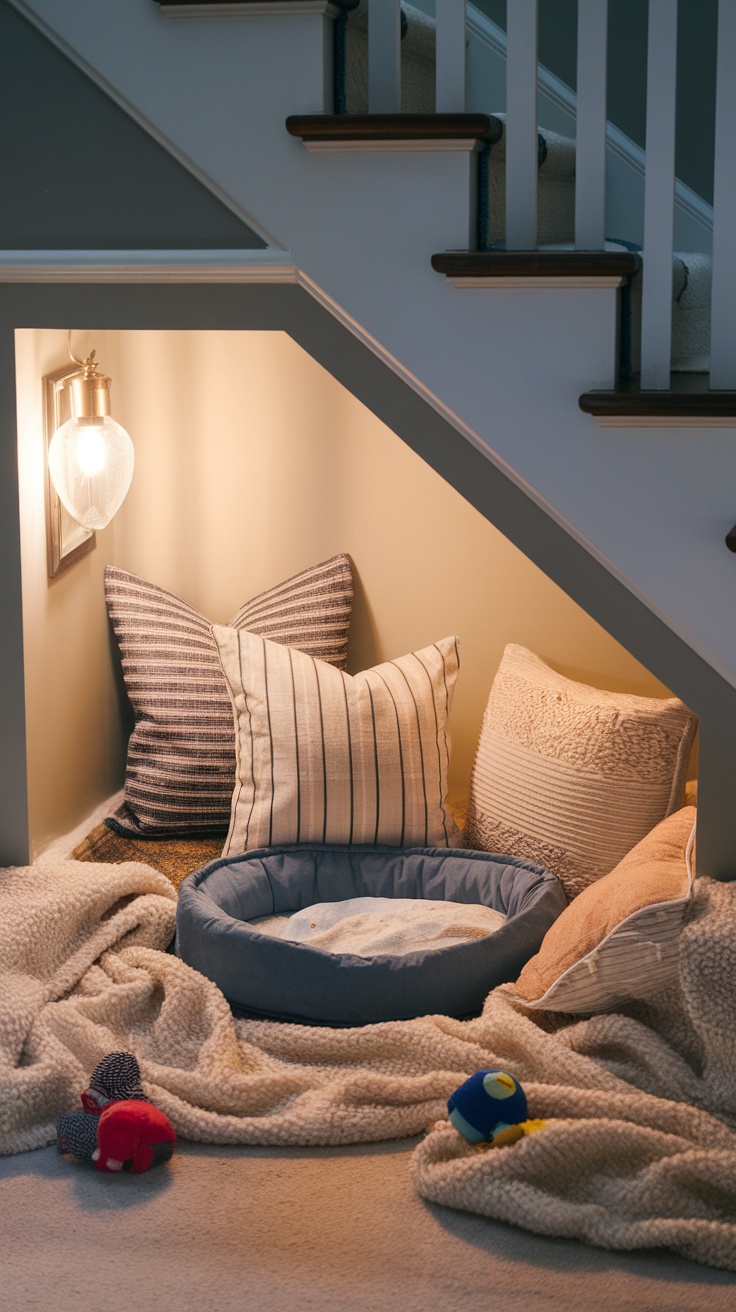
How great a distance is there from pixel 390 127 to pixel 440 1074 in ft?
5.42

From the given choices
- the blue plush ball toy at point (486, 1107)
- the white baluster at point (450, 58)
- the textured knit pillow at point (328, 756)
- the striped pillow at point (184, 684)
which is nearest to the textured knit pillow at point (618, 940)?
the blue plush ball toy at point (486, 1107)

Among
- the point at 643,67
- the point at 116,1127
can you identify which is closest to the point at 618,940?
the point at 116,1127

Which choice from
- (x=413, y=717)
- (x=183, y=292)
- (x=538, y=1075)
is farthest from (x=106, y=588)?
(x=538, y=1075)

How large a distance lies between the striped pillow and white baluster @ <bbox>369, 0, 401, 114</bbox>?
5.52 ft

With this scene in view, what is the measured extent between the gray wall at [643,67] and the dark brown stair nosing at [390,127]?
1188 millimetres

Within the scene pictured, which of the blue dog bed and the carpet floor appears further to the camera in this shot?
the blue dog bed

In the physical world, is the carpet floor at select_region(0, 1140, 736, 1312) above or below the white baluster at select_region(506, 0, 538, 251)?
below

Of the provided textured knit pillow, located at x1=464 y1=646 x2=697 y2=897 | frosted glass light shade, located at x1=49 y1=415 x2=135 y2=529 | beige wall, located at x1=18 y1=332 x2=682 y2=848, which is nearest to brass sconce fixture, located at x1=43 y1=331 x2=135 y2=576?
frosted glass light shade, located at x1=49 y1=415 x2=135 y2=529

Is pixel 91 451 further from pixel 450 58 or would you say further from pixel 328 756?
pixel 450 58

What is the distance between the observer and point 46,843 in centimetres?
312

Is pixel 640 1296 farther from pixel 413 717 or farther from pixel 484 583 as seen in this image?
pixel 484 583

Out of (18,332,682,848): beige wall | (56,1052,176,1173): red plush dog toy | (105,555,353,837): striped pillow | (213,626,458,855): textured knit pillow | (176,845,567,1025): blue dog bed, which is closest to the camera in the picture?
(56,1052,176,1173): red plush dog toy

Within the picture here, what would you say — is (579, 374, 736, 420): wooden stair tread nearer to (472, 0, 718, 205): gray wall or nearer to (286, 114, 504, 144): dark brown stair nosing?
(286, 114, 504, 144): dark brown stair nosing

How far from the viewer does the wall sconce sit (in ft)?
9.73
